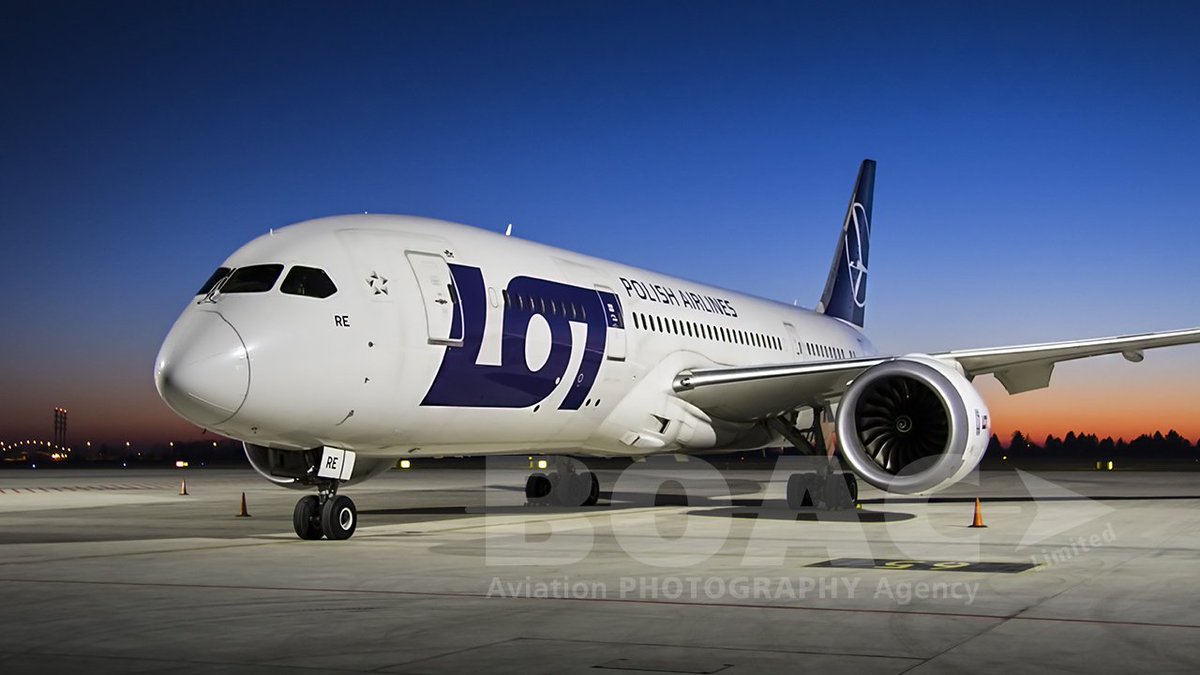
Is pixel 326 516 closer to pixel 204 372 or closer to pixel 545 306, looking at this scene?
pixel 204 372

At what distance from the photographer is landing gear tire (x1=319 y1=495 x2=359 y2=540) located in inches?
489

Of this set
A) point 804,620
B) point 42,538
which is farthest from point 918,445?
point 42,538

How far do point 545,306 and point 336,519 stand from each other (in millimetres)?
3603

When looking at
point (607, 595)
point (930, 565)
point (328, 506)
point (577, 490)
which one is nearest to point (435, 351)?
point (328, 506)

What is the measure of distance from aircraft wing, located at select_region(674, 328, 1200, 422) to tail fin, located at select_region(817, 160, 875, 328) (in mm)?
9997

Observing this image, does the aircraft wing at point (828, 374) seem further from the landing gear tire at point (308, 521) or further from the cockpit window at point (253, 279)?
the cockpit window at point (253, 279)

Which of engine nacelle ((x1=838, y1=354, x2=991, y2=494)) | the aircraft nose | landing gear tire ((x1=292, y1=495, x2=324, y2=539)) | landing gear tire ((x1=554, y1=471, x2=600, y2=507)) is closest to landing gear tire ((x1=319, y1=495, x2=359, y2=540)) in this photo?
landing gear tire ((x1=292, y1=495, x2=324, y2=539))

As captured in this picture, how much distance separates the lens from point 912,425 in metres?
14.5

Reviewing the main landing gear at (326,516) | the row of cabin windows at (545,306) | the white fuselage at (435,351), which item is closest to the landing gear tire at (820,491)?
the white fuselage at (435,351)

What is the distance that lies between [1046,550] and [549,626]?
6.54 meters

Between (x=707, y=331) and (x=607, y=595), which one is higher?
(x=707, y=331)

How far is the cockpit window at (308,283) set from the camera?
11641 millimetres

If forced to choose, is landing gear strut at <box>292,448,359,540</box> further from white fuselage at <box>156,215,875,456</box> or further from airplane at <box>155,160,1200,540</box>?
white fuselage at <box>156,215,875,456</box>

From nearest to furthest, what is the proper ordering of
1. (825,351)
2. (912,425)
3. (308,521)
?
(308,521), (912,425), (825,351)
